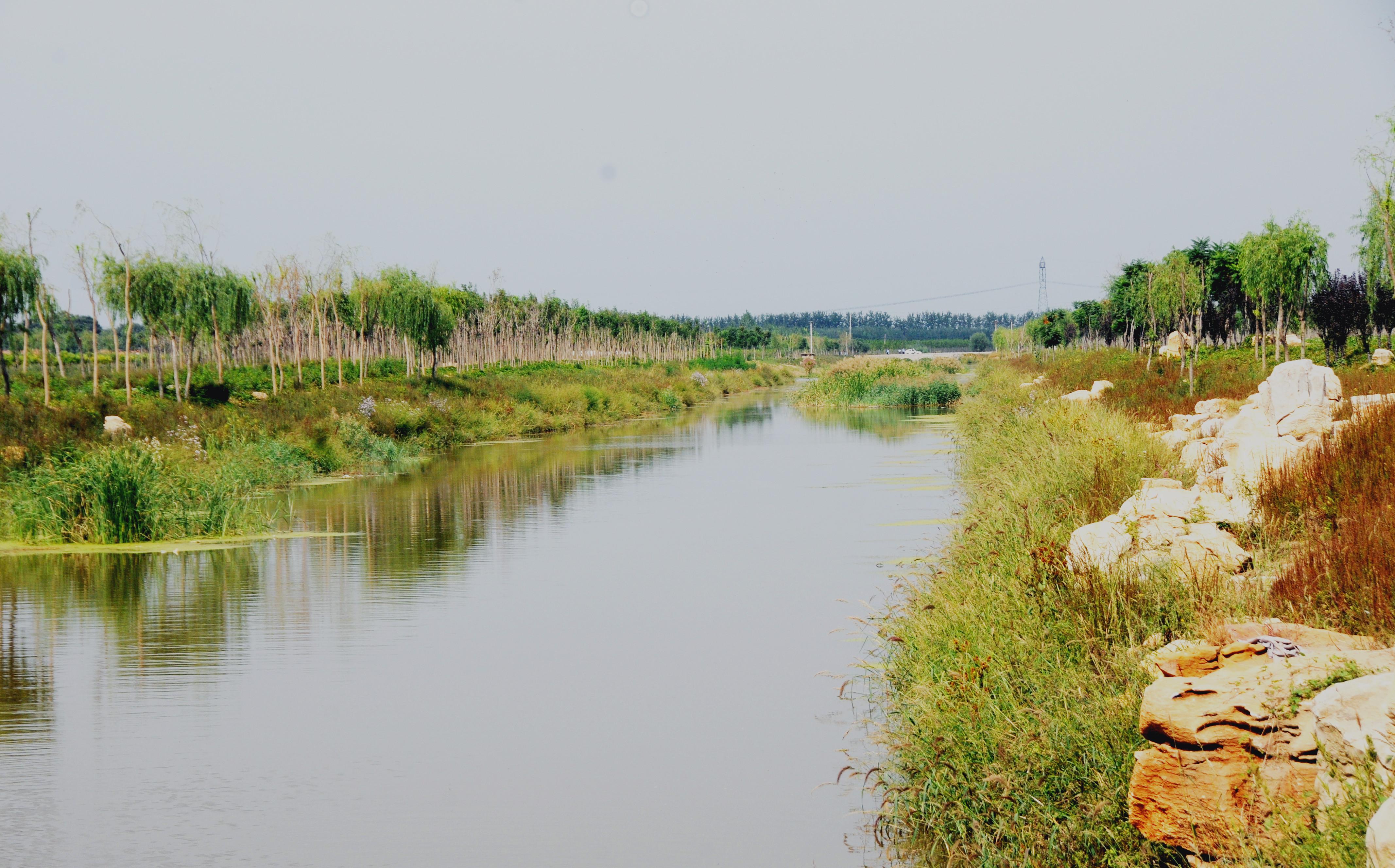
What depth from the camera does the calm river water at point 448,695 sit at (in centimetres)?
644

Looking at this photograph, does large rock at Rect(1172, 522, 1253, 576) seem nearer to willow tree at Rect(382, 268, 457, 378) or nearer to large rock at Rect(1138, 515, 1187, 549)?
large rock at Rect(1138, 515, 1187, 549)

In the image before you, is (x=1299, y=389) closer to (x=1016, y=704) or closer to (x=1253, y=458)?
(x=1253, y=458)

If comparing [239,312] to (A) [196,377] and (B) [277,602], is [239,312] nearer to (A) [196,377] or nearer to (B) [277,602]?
(A) [196,377]

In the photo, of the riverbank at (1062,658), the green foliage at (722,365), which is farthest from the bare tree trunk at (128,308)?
the green foliage at (722,365)

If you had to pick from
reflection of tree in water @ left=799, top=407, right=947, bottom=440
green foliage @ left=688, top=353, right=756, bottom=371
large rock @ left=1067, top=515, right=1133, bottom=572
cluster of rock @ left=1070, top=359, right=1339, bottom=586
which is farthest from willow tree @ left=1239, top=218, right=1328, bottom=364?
green foliage @ left=688, top=353, right=756, bottom=371

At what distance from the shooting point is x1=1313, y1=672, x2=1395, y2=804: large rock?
150 inches

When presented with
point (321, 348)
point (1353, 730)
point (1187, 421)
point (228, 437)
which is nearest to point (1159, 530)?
point (1353, 730)

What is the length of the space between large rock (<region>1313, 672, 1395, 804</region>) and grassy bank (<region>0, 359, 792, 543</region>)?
585 inches

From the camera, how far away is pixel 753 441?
3469cm

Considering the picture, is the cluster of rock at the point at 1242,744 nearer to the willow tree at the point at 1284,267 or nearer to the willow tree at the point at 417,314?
the willow tree at the point at 1284,267

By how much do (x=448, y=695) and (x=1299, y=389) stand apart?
9.75 m

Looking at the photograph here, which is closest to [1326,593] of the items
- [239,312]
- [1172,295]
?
[239,312]

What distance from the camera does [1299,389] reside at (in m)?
12.3

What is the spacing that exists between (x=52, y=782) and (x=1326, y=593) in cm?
794
